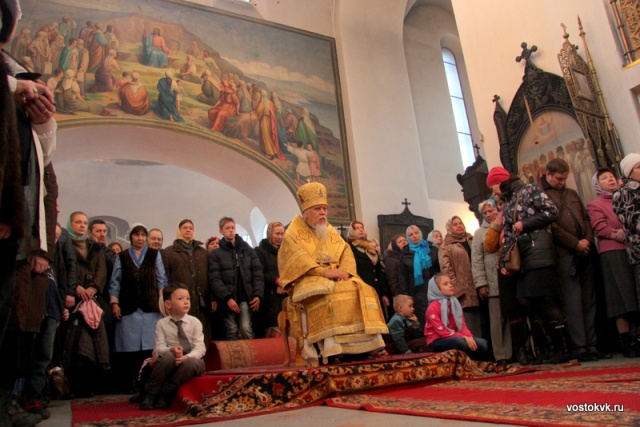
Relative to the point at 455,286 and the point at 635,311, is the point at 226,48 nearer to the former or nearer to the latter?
the point at 455,286

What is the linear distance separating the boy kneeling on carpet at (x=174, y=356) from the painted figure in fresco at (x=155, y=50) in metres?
7.31

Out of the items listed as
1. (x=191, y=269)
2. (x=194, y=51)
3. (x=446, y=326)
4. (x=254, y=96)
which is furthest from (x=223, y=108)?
(x=446, y=326)

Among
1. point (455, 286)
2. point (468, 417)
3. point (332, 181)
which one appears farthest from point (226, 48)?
point (468, 417)

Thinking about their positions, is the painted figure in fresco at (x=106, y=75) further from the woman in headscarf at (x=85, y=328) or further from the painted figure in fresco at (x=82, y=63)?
the woman in headscarf at (x=85, y=328)

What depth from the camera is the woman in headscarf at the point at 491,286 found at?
5.16 meters

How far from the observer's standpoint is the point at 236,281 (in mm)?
6094

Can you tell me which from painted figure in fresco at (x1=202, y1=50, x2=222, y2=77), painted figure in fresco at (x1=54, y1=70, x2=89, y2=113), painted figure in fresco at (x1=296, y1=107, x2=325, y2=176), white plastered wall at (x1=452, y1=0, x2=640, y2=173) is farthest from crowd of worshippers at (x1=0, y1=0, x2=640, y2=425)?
painted figure in fresco at (x1=202, y1=50, x2=222, y2=77)

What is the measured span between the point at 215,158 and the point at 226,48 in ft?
7.69

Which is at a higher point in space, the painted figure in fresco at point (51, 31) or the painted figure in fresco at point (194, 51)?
→ the painted figure in fresco at point (194, 51)

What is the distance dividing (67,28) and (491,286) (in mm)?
8499

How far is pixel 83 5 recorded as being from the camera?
975cm

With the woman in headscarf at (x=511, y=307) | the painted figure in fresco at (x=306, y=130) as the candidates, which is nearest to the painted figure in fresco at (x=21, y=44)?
the painted figure in fresco at (x=306, y=130)

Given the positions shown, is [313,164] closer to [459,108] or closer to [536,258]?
[459,108]

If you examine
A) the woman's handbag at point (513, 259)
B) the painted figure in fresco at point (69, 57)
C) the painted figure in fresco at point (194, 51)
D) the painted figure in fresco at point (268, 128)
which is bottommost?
the woman's handbag at point (513, 259)
